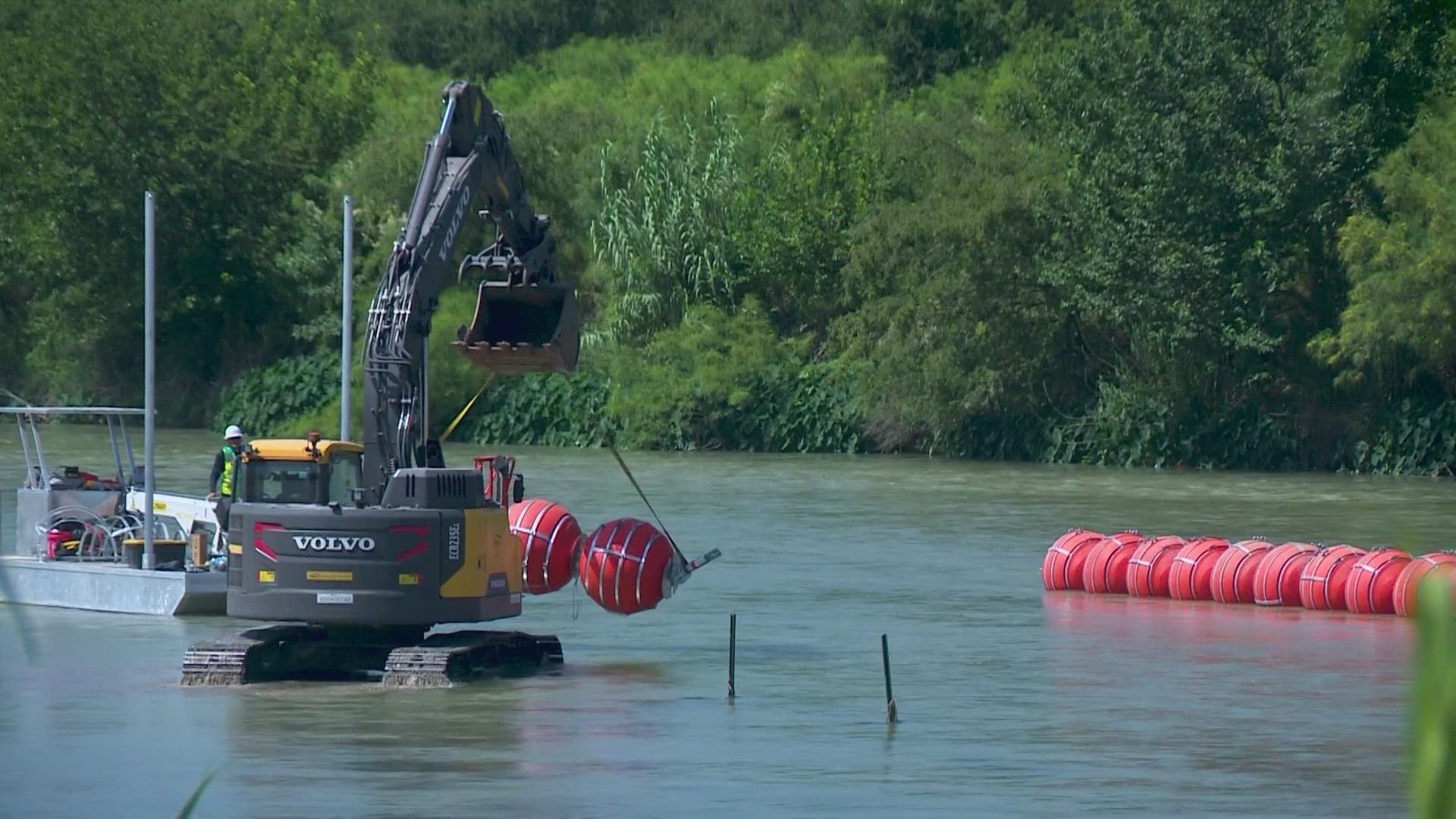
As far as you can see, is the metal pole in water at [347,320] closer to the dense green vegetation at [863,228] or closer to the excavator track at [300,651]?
the excavator track at [300,651]

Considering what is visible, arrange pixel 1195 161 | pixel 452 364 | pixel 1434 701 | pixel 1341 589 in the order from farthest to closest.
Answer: pixel 452 364 < pixel 1195 161 < pixel 1341 589 < pixel 1434 701

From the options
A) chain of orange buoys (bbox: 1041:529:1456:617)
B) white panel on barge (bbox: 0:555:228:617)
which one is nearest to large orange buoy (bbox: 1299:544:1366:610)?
chain of orange buoys (bbox: 1041:529:1456:617)

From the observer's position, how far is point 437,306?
17.6 metres

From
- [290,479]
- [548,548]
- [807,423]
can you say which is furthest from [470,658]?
[807,423]

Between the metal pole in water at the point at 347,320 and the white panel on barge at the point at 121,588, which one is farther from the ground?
the metal pole in water at the point at 347,320

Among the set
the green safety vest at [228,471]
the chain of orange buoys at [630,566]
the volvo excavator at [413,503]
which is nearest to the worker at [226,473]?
the green safety vest at [228,471]

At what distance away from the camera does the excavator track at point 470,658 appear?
684 inches

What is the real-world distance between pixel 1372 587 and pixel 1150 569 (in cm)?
271

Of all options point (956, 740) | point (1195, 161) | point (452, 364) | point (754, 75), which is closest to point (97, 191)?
point (452, 364)

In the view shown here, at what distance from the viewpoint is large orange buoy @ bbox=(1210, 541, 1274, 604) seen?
25.5 m

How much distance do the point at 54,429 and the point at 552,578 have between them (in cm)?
5000

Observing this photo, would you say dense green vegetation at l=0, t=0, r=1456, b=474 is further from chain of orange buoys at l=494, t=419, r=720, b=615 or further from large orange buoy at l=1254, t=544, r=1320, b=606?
chain of orange buoys at l=494, t=419, r=720, b=615

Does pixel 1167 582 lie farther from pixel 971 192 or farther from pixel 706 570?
pixel 971 192

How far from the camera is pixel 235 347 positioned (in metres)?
74.3
